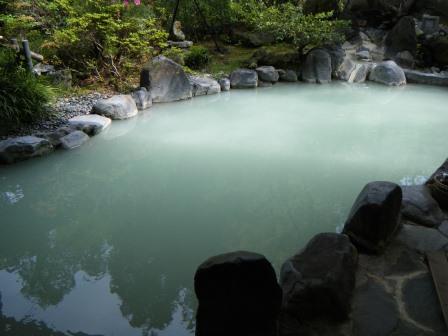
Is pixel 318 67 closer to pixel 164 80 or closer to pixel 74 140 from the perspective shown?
pixel 164 80

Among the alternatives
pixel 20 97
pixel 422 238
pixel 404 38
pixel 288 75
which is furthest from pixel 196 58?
pixel 422 238

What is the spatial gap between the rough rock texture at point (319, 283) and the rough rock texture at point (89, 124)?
4722mm

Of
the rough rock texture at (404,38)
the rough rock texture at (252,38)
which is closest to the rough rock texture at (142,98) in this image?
the rough rock texture at (252,38)

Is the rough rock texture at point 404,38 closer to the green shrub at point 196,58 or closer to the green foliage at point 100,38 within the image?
the green shrub at point 196,58

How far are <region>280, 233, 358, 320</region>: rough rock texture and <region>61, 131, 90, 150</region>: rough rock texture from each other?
4355mm

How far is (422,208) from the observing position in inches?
145

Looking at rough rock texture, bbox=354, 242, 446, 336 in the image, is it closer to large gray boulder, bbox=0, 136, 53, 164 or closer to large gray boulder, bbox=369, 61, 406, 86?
large gray boulder, bbox=0, 136, 53, 164

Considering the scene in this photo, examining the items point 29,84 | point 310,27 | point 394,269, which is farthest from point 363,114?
point 29,84

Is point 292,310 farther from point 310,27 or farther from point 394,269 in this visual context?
point 310,27

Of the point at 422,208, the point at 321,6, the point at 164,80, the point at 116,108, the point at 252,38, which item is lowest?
the point at 116,108

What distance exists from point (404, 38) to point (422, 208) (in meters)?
9.78

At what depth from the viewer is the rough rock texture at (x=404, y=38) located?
11.5 metres

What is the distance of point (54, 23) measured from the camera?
32.2 ft

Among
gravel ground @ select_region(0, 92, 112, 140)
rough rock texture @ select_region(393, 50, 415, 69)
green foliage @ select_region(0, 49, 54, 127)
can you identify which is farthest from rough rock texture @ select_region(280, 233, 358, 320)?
rough rock texture @ select_region(393, 50, 415, 69)
